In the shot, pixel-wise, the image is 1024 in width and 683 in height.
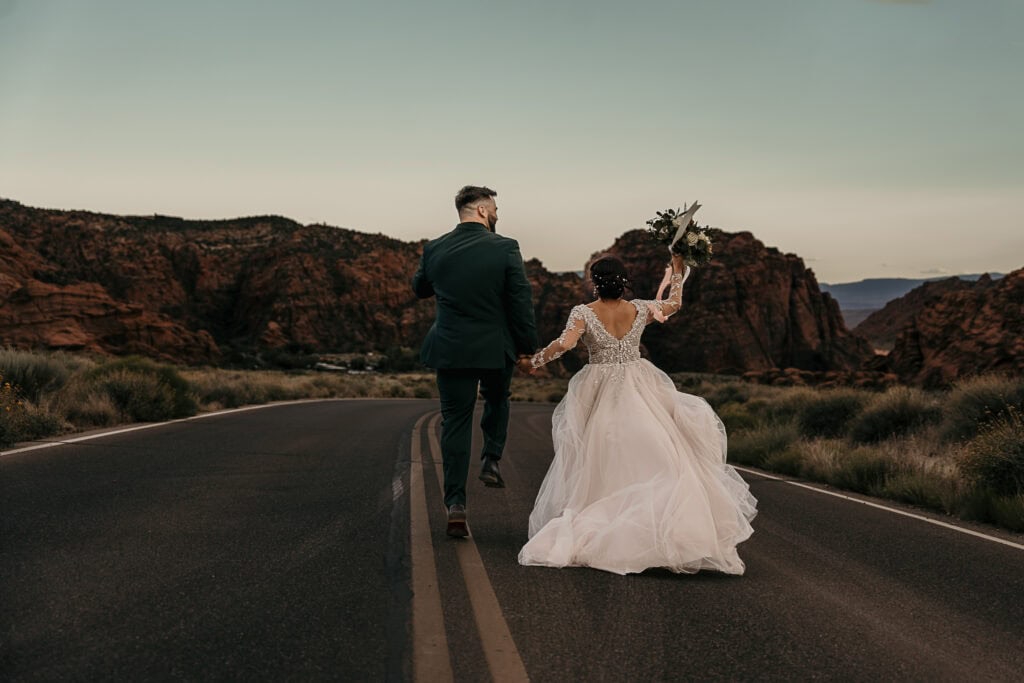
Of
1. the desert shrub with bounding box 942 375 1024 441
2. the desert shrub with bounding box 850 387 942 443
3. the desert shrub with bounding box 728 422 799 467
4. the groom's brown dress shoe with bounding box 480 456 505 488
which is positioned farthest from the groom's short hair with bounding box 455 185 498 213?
the desert shrub with bounding box 850 387 942 443

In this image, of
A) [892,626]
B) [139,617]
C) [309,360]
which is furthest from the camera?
[309,360]

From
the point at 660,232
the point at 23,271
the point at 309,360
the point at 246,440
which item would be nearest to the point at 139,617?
the point at 660,232

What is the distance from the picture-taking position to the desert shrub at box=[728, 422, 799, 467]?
1471 centimetres

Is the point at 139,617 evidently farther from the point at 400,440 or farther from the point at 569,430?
the point at 400,440

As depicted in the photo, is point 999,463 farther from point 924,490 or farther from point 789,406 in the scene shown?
point 789,406

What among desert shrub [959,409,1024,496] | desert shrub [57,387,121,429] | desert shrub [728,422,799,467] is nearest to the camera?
desert shrub [959,409,1024,496]

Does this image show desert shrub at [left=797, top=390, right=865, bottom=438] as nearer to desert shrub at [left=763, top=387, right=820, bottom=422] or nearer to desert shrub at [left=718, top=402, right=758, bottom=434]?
desert shrub at [left=763, top=387, right=820, bottom=422]

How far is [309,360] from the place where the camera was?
68.1 m

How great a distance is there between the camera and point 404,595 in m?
5.04

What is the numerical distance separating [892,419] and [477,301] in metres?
12.9

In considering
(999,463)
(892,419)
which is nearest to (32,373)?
(999,463)

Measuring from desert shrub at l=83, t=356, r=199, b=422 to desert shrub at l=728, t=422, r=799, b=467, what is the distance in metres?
10.4

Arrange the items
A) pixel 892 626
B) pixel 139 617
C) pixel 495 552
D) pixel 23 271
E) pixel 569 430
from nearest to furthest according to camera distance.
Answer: pixel 139 617 → pixel 892 626 → pixel 495 552 → pixel 569 430 → pixel 23 271

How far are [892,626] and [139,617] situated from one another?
3868mm
